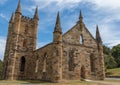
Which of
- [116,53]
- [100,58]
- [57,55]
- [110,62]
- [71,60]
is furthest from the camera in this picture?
[116,53]

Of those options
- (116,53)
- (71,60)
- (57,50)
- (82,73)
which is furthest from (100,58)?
(116,53)

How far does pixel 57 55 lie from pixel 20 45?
15061mm

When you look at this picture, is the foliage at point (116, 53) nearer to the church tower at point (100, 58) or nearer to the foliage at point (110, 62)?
the foliage at point (110, 62)

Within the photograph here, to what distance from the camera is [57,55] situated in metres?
27.7

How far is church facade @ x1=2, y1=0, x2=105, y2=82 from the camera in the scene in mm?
28812

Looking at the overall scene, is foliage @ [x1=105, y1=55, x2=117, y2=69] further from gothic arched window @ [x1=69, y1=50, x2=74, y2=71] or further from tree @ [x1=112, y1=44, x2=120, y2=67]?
gothic arched window @ [x1=69, y1=50, x2=74, y2=71]

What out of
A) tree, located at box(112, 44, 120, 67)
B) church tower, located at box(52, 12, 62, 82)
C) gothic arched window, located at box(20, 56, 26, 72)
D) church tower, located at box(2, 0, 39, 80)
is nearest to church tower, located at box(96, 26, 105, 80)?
church tower, located at box(52, 12, 62, 82)

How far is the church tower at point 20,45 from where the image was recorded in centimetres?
3656

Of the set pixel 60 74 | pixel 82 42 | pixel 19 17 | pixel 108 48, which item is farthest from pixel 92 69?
pixel 108 48

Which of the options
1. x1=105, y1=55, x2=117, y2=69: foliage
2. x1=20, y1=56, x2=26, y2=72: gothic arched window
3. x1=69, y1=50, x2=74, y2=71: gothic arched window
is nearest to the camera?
x1=69, y1=50, x2=74, y2=71: gothic arched window

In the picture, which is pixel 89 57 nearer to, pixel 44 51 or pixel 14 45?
pixel 44 51

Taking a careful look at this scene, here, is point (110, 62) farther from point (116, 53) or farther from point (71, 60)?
point (71, 60)

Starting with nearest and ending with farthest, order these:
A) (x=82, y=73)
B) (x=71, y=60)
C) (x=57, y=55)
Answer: (x=57, y=55) → (x=71, y=60) → (x=82, y=73)

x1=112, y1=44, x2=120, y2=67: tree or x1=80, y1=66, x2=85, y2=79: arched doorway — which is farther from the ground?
x1=112, y1=44, x2=120, y2=67: tree
